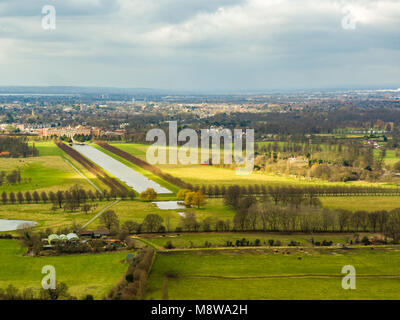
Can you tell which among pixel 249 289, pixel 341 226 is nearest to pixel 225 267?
pixel 249 289

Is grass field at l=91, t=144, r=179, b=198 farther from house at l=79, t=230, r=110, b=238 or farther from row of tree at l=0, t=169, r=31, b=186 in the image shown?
row of tree at l=0, t=169, r=31, b=186

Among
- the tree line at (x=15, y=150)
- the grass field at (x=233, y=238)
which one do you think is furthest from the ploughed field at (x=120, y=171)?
the grass field at (x=233, y=238)

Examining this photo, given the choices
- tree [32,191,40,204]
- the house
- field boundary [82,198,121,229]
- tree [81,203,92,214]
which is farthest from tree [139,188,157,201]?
the house

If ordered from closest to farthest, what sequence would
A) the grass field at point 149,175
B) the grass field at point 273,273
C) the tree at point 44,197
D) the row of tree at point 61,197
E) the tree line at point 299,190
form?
the grass field at point 273,273, the row of tree at point 61,197, the tree at point 44,197, the tree line at point 299,190, the grass field at point 149,175

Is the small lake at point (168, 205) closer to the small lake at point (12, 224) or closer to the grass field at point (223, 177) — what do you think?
the grass field at point (223, 177)

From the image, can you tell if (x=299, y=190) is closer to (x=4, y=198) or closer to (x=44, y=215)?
(x=44, y=215)
